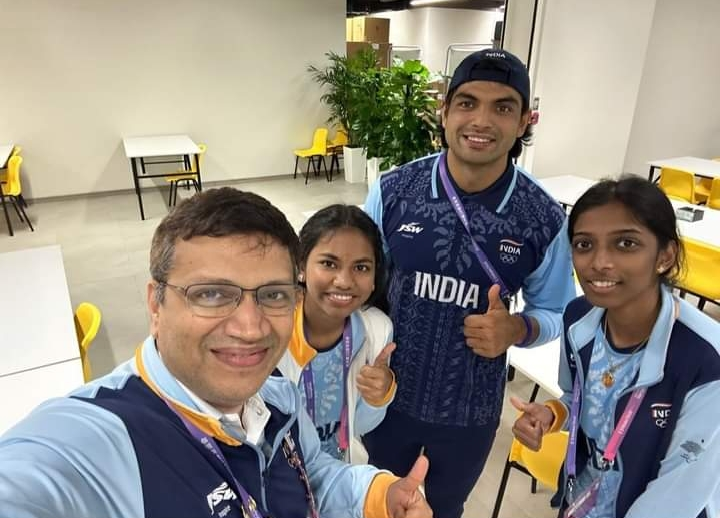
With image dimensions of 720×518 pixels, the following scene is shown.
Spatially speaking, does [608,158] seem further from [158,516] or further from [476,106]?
[158,516]

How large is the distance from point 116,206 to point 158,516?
6.82 metres

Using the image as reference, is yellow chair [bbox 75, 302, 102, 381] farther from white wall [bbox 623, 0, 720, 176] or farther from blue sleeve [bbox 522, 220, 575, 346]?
white wall [bbox 623, 0, 720, 176]

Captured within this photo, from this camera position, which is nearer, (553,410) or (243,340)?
(243,340)

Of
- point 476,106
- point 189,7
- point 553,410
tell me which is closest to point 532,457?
point 553,410

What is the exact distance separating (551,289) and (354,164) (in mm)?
6392

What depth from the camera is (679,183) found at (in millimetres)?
5137

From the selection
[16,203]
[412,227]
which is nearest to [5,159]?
[16,203]

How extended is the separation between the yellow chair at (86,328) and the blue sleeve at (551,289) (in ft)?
6.39

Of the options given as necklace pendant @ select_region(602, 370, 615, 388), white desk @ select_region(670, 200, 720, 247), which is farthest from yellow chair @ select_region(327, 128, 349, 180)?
necklace pendant @ select_region(602, 370, 615, 388)

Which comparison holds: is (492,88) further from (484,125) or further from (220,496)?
(220,496)

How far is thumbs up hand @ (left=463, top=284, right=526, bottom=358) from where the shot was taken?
1.30 metres

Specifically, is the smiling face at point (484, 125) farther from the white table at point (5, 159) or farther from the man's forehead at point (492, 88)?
the white table at point (5, 159)

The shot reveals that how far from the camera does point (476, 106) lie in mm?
1311

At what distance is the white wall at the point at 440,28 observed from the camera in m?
12.6
